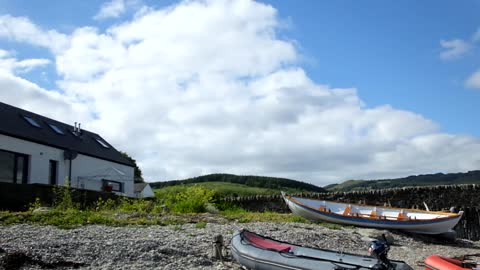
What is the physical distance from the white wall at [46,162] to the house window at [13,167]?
191mm

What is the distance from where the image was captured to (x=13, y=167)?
22328 mm

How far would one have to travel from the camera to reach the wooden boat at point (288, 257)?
822 centimetres

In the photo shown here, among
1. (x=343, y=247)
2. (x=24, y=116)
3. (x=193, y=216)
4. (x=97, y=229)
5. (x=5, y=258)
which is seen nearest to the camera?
(x=5, y=258)

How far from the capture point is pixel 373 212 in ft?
62.3

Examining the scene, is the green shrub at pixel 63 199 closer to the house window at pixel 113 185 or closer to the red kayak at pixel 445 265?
the red kayak at pixel 445 265

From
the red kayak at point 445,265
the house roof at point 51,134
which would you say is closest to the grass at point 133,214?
the red kayak at point 445,265

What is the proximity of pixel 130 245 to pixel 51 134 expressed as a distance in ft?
59.3

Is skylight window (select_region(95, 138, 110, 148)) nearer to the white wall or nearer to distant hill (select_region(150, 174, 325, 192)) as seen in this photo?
the white wall

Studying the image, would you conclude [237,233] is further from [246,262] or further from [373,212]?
[373,212]

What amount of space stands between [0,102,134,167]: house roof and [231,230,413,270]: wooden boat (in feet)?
48.6

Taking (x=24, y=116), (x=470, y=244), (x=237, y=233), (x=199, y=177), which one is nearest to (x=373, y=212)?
(x=470, y=244)

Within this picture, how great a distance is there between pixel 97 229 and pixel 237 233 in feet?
9.93

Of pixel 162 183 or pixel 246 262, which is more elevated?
pixel 162 183

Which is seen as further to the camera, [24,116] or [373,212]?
[24,116]
